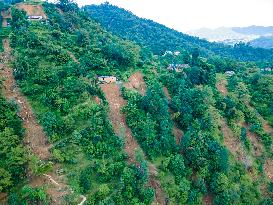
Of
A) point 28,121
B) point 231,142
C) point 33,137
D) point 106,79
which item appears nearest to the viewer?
point 33,137

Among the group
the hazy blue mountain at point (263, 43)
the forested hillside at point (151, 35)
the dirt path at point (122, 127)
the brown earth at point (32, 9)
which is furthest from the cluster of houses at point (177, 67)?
the hazy blue mountain at point (263, 43)

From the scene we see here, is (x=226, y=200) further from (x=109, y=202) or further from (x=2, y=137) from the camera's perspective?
(x=2, y=137)

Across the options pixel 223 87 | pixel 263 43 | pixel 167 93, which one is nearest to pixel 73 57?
pixel 167 93

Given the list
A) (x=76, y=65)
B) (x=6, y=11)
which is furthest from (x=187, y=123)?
(x=6, y=11)

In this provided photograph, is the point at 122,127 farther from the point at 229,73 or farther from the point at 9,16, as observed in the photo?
the point at 9,16

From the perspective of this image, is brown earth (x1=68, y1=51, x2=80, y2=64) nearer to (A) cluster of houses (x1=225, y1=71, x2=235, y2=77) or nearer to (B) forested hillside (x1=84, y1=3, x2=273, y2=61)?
(B) forested hillside (x1=84, y1=3, x2=273, y2=61)
